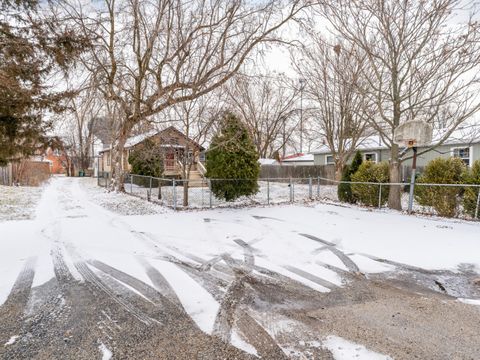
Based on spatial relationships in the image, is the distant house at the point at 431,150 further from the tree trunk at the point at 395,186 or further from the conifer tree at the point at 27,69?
the conifer tree at the point at 27,69

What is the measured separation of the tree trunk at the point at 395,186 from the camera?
970 centimetres

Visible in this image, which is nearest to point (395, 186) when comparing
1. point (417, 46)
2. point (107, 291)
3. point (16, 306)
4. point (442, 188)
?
point (442, 188)

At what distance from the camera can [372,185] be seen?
10352 millimetres

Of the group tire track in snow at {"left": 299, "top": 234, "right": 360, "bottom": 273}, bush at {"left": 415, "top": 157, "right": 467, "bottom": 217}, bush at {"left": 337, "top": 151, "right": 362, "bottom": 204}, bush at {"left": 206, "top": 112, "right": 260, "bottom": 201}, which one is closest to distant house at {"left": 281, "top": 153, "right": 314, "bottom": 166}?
bush at {"left": 337, "top": 151, "right": 362, "bottom": 204}

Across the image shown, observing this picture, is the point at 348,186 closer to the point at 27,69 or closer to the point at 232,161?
the point at 232,161

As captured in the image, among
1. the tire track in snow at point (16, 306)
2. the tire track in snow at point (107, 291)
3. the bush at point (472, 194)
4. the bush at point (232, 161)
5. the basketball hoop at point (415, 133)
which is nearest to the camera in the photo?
the tire track in snow at point (16, 306)

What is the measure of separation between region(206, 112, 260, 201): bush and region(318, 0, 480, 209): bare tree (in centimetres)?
448

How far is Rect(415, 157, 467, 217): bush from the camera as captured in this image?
8266 millimetres

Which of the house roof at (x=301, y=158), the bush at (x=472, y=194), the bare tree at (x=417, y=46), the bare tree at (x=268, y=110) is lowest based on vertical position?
the bush at (x=472, y=194)

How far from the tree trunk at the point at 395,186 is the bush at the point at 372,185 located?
393 mm

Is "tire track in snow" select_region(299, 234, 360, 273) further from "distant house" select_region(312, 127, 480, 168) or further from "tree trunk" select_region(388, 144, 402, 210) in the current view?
"distant house" select_region(312, 127, 480, 168)

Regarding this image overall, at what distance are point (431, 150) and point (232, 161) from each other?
23.7 feet

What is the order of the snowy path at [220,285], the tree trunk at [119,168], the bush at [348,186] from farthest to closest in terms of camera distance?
the tree trunk at [119,168], the bush at [348,186], the snowy path at [220,285]

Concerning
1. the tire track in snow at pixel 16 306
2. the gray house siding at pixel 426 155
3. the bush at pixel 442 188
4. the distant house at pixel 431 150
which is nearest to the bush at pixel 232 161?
the bush at pixel 442 188
